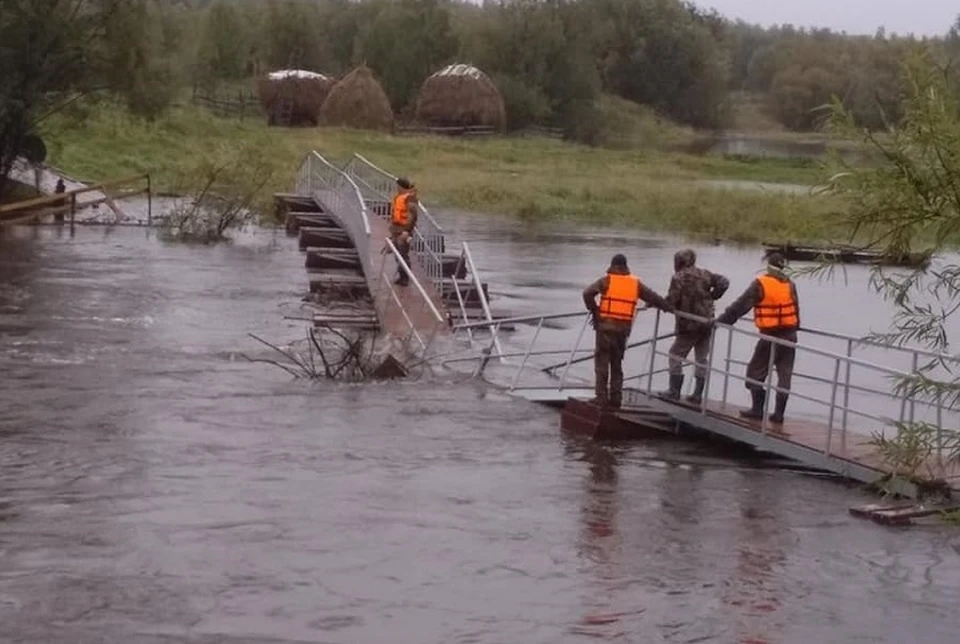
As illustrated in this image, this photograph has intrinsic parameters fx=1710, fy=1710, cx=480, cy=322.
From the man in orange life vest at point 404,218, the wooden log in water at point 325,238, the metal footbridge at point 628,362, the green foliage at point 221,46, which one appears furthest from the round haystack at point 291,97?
the man in orange life vest at point 404,218

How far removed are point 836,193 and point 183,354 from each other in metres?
17.5

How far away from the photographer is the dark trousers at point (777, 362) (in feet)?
55.6

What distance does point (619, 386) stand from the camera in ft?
59.9

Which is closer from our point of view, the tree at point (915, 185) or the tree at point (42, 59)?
the tree at point (915, 185)

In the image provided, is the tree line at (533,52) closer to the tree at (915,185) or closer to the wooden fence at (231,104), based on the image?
the wooden fence at (231,104)

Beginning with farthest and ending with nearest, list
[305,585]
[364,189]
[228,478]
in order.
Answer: [364,189], [228,478], [305,585]

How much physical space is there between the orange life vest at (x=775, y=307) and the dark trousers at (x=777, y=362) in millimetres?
104

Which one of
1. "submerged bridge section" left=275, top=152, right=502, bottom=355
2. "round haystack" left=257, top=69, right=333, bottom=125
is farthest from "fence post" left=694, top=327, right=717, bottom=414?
"round haystack" left=257, top=69, right=333, bottom=125

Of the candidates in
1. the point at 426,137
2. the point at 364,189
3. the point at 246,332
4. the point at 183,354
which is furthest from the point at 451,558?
the point at 426,137

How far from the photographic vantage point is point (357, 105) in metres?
84.2

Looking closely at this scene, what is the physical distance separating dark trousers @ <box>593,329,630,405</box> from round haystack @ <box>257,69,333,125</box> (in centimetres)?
7195

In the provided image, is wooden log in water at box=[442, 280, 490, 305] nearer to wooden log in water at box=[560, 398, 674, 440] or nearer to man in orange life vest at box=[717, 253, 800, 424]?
wooden log in water at box=[560, 398, 674, 440]

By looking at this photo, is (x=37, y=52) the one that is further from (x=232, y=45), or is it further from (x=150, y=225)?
(x=232, y=45)

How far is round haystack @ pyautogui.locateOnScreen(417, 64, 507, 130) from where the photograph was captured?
90.9 metres
